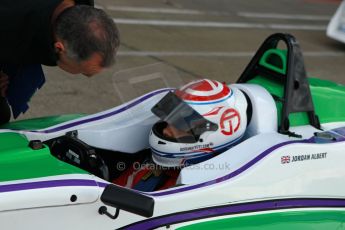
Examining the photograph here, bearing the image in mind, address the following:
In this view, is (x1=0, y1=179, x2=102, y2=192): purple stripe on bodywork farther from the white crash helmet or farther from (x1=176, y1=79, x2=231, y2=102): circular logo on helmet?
(x1=176, y1=79, x2=231, y2=102): circular logo on helmet

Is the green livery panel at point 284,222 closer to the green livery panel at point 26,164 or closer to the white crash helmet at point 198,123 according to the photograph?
the white crash helmet at point 198,123

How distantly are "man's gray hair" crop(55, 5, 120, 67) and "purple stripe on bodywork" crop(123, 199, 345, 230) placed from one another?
32.5 inches

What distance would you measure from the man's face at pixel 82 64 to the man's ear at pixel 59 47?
0.02 metres

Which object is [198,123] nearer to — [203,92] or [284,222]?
[203,92]

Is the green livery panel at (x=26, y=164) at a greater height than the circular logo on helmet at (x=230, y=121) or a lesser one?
lesser

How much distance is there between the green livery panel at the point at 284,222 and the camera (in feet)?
9.20

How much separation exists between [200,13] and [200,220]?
8415 mm

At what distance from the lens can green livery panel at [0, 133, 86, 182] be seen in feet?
8.44

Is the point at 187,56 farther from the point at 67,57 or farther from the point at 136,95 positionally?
the point at 67,57

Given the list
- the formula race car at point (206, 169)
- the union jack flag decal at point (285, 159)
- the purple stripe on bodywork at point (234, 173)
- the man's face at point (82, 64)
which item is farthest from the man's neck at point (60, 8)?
the union jack flag decal at point (285, 159)

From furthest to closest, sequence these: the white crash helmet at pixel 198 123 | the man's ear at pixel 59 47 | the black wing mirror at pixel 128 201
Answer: the white crash helmet at pixel 198 123
the man's ear at pixel 59 47
the black wing mirror at pixel 128 201

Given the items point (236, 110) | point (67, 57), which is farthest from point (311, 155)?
point (67, 57)

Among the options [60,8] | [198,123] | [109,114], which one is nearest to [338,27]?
[109,114]

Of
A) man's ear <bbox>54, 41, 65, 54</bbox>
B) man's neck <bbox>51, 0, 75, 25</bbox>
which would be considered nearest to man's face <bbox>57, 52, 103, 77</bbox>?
man's ear <bbox>54, 41, 65, 54</bbox>
